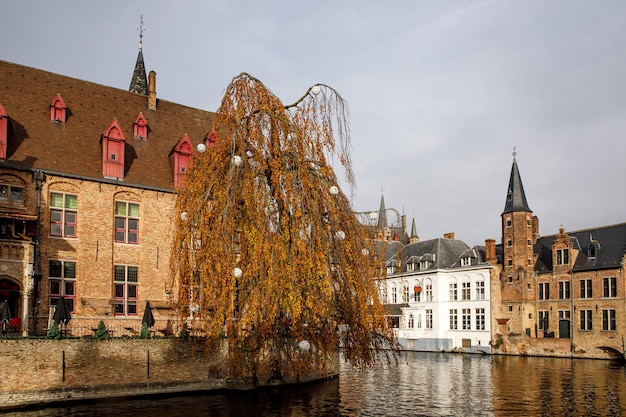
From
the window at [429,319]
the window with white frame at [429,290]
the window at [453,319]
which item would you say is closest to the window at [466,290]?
the window at [453,319]

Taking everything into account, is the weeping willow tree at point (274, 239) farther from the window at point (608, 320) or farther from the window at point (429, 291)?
the window at point (429, 291)

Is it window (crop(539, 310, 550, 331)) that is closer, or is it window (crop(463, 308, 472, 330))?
window (crop(539, 310, 550, 331))

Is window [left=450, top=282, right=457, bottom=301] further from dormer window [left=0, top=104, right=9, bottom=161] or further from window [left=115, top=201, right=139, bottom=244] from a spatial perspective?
dormer window [left=0, top=104, right=9, bottom=161]

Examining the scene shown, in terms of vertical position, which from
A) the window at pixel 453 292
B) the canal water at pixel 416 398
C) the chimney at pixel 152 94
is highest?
the chimney at pixel 152 94

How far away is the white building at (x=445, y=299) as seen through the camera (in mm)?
46000

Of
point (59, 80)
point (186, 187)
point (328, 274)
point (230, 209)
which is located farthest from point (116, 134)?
point (328, 274)

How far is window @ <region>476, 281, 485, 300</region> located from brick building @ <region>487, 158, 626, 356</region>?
1255mm

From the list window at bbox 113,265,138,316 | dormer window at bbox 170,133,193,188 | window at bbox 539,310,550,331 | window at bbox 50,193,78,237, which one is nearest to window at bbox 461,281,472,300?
window at bbox 539,310,550,331

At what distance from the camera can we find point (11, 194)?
23188 millimetres

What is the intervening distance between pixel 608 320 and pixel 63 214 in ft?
108

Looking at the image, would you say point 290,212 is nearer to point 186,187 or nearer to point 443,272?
point 186,187

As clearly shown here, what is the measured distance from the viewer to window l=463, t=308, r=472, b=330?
46.6 meters

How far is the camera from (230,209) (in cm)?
1591

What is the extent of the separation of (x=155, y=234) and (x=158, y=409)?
9.35 m
